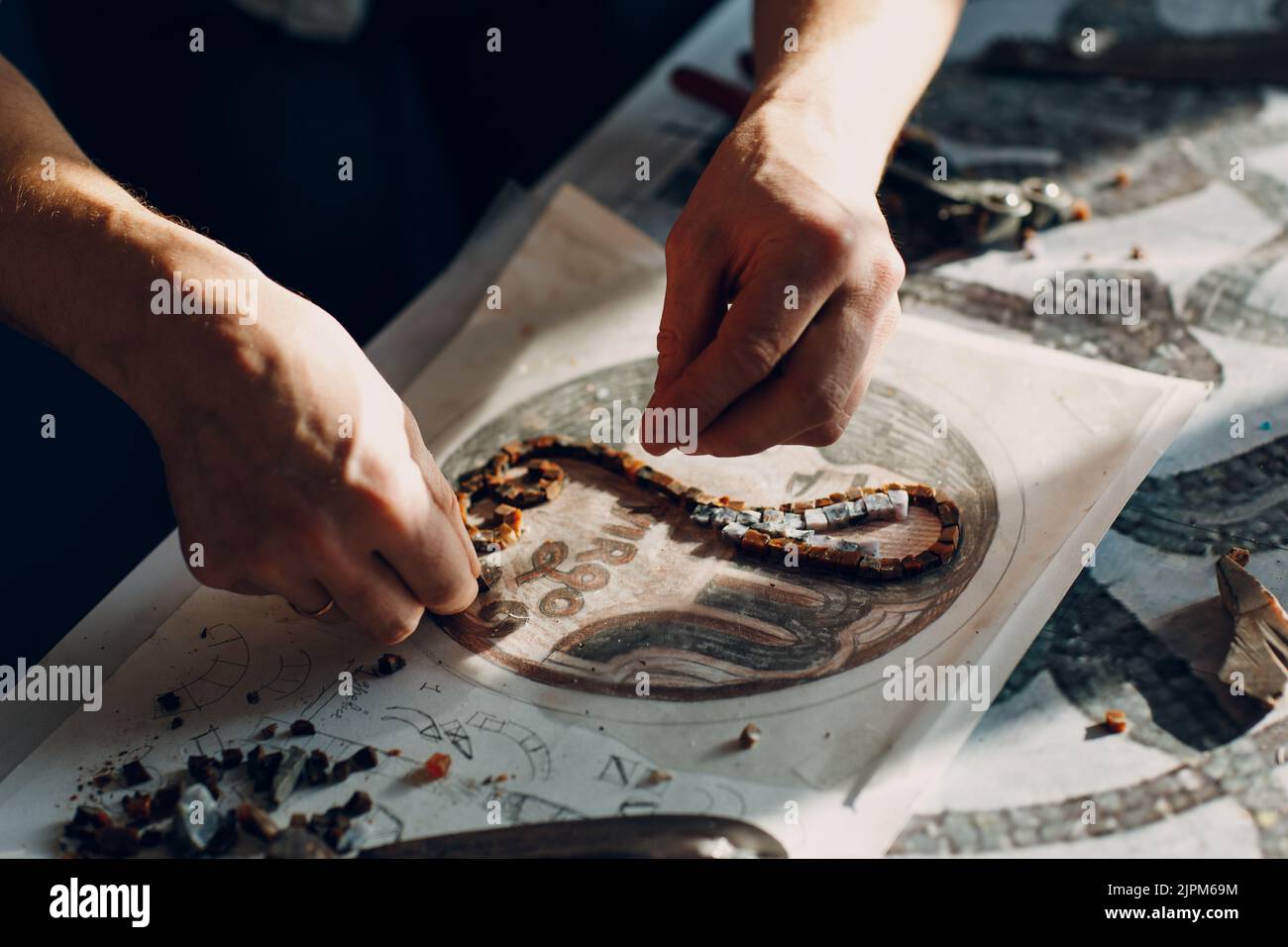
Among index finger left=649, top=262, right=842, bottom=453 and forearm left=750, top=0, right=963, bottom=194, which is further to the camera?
forearm left=750, top=0, right=963, bottom=194

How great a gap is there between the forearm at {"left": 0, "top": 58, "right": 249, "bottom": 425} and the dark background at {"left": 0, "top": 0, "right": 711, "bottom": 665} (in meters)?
0.45

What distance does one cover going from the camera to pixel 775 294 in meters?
0.91

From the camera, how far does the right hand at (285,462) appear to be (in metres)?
0.84

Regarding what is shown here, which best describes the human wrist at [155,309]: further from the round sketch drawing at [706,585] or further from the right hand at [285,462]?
the round sketch drawing at [706,585]

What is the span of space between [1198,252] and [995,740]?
0.78 meters

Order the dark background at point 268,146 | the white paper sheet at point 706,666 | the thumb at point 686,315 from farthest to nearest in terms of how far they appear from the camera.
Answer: the dark background at point 268,146, the thumb at point 686,315, the white paper sheet at point 706,666

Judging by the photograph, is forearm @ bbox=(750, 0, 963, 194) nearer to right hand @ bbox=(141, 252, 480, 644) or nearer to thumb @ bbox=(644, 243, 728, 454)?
thumb @ bbox=(644, 243, 728, 454)

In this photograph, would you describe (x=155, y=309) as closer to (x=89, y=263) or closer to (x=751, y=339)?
(x=89, y=263)

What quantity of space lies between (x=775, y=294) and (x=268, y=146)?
3.81 ft

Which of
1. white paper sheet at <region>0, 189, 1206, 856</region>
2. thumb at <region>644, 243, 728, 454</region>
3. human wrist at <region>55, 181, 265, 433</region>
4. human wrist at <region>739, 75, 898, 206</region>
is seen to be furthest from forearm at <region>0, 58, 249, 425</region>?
human wrist at <region>739, 75, 898, 206</region>

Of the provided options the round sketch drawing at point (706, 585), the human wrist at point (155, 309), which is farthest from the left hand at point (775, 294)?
the human wrist at point (155, 309)

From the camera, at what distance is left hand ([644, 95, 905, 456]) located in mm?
917

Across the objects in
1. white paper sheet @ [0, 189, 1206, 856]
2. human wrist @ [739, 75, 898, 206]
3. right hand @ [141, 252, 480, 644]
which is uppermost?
human wrist @ [739, 75, 898, 206]

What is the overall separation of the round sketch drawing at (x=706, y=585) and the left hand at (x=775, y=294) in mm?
111
